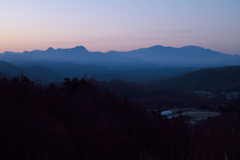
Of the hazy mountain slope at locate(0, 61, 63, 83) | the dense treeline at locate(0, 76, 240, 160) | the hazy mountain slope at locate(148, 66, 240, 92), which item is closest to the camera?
the dense treeline at locate(0, 76, 240, 160)

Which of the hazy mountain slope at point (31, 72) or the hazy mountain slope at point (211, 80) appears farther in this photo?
the hazy mountain slope at point (31, 72)

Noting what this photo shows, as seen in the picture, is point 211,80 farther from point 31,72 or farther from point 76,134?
point 31,72

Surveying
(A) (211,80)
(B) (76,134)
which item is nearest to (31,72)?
(A) (211,80)

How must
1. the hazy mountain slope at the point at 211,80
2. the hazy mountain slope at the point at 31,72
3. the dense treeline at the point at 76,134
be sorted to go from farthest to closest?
the hazy mountain slope at the point at 31,72, the hazy mountain slope at the point at 211,80, the dense treeline at the point at 76,134

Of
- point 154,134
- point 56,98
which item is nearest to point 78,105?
point 56,98

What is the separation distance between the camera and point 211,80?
90.2 metres

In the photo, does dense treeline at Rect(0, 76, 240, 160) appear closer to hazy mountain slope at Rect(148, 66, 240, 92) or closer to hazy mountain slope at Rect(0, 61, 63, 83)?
hazy mountain slope at Rect(148, 66, 240, 92)

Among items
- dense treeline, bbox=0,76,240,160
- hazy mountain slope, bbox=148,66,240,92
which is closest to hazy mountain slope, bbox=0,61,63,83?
hazy mountain slope, bbox=148,66,240,92

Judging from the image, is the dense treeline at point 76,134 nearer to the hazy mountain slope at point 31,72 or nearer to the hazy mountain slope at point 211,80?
the hazy mountain slope at point 211,80

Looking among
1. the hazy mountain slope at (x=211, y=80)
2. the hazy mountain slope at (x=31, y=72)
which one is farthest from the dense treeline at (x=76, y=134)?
the hazy mountain slope at (x=31, y=72)

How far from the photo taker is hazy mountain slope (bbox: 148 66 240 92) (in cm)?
7925

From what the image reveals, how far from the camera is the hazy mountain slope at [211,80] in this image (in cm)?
7925

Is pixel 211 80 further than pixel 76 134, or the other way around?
pixel 211 80

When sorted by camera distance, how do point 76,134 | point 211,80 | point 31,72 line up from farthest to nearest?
point 31,72 < point 211,80 < point 76,134
